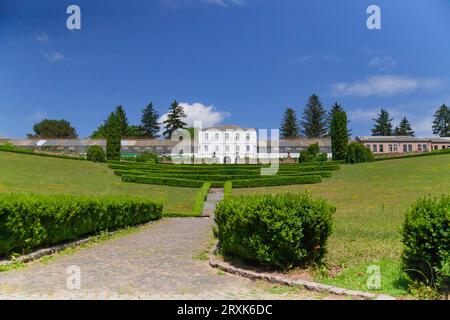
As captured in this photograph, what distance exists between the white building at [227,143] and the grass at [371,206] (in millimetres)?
40720

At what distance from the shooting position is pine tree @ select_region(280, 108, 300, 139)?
87750 millimetres

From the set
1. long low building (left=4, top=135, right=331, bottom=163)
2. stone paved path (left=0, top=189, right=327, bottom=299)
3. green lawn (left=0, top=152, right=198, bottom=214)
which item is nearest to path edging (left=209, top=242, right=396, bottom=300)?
stone paved path (left=0, top=189, right=327, bottom=299)

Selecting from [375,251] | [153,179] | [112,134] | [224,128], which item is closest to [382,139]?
[224,128]

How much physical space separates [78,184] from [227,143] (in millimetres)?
51054

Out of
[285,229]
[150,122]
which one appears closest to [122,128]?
[150,122]

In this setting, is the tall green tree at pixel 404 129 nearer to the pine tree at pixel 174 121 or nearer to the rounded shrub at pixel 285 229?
the pine tree at pixel 174 121

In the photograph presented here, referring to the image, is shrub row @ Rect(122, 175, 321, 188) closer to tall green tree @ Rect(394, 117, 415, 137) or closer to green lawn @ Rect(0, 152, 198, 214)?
green lawn @ Rect(0, 152, 198, 214)

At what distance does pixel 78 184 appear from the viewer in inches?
1121

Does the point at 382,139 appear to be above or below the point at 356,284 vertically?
above
